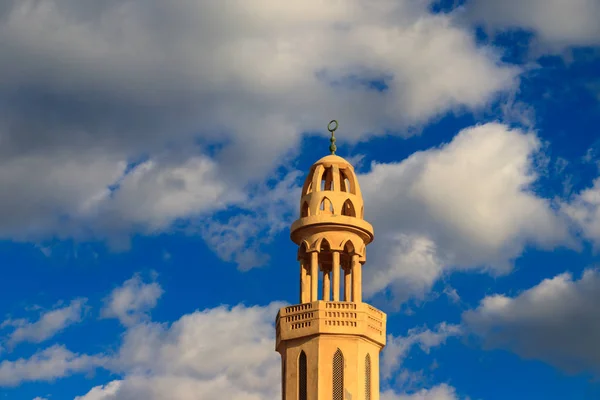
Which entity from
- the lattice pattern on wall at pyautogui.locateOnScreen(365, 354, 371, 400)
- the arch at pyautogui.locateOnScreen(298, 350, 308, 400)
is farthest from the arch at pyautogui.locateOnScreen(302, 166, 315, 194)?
the lattice pattern on wall at pyautogui.locateOnScreen(365, 354, 371, 400)

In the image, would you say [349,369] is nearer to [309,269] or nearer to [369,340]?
[369,340]

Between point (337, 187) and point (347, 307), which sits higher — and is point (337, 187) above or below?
above

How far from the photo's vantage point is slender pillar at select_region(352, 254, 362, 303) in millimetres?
54094

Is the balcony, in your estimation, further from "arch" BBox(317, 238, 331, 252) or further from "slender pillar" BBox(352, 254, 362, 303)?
"arch" BBox(317, 238, 331, 252)

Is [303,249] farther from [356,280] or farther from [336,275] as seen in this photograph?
[356,280]

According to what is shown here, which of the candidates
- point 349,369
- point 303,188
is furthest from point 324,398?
point 303,188

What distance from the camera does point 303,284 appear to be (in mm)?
55312

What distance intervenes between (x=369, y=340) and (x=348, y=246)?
4.62 metres

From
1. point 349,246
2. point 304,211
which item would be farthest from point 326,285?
point 304,211

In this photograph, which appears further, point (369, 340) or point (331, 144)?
point (331, 144)

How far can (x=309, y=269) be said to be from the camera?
56.0m

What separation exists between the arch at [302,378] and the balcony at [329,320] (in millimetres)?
1000

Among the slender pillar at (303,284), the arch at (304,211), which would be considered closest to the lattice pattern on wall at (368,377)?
the slender pillar at (303,284)

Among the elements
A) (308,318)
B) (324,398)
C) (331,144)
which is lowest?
(324,398)
